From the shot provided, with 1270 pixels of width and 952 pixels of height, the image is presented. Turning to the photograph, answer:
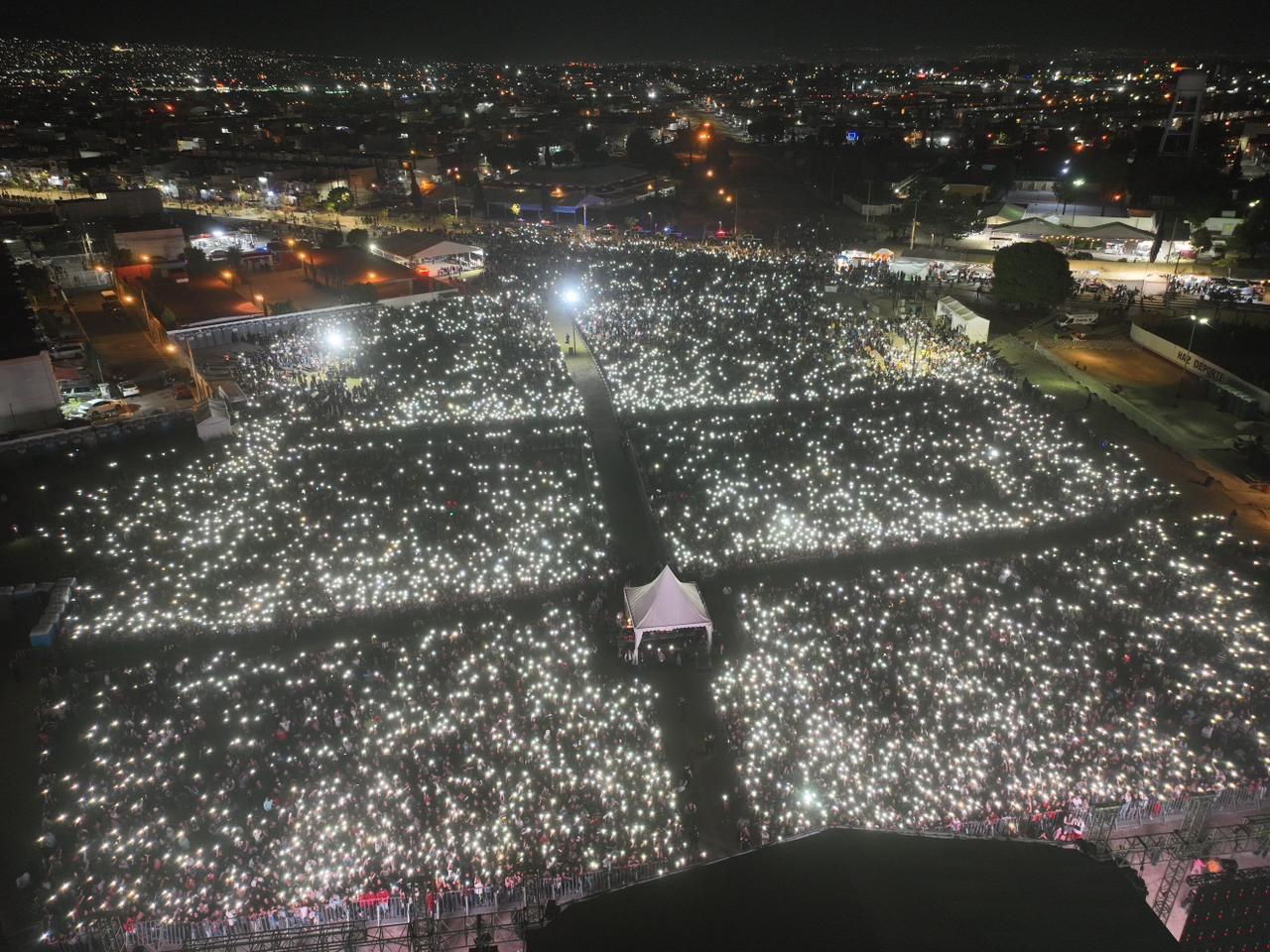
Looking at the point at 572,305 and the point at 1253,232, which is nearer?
the point at 572,305

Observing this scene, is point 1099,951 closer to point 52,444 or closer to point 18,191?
point 52,444

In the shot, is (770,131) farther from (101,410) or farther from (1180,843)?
(1180,843)

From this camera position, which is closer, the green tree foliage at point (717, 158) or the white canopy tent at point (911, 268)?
the white canopy tent at point (911, 268)

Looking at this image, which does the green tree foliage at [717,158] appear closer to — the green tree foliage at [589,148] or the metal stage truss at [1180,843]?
the green tree foliage at [589,148]

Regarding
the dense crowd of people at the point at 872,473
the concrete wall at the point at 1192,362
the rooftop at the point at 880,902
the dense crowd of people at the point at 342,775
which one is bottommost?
the concrete wall at the point at 1192,362

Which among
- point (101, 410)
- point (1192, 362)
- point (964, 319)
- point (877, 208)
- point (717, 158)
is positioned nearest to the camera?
point (101, 410)

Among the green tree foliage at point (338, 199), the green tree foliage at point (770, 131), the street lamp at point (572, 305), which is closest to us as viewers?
the street lamp at point (572, 305)

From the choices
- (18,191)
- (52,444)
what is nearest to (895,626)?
(52,444)

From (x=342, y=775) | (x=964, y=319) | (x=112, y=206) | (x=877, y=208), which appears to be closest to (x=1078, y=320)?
(x=964, y=319)

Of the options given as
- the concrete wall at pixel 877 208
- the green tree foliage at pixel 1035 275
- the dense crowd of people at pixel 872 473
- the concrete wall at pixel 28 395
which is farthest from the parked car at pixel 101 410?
the concrete wall at pixel 877 208
